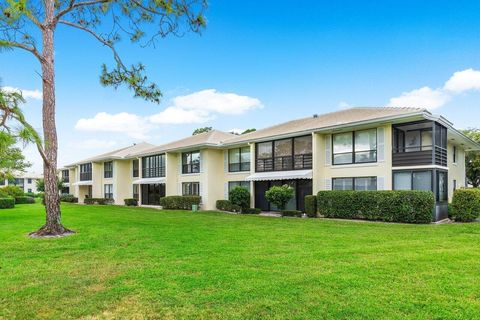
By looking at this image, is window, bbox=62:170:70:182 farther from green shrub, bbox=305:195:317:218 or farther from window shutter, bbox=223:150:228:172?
green shrub, bbox=305:195:317:218

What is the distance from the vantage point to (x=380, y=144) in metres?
18.8

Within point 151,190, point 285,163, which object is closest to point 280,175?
point 285,163

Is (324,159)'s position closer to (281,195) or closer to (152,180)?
(281,195)

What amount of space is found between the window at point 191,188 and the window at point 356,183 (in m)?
12.8

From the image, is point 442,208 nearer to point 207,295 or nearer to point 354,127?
point 354,127

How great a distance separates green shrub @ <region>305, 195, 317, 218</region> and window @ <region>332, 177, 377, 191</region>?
165 centimetres

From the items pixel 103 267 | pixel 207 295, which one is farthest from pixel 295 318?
pixel 103 267

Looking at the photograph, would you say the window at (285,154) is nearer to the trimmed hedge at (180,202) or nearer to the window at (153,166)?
the trimmed hedge at (180,202)

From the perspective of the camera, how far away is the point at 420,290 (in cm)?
564

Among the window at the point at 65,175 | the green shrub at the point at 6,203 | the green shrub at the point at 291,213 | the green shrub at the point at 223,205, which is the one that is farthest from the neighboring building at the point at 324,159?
the window at the point at 65,175

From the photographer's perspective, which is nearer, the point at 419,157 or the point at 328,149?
the point at 419,157

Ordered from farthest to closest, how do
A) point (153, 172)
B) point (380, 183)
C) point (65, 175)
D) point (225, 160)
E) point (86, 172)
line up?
1. point (65, 175)
2. point (86, 172)
3. point (153, 172)
4. point (225, 160)
5. point (380, 183)

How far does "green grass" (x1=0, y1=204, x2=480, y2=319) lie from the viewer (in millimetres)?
4906

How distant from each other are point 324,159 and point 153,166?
19.6m
